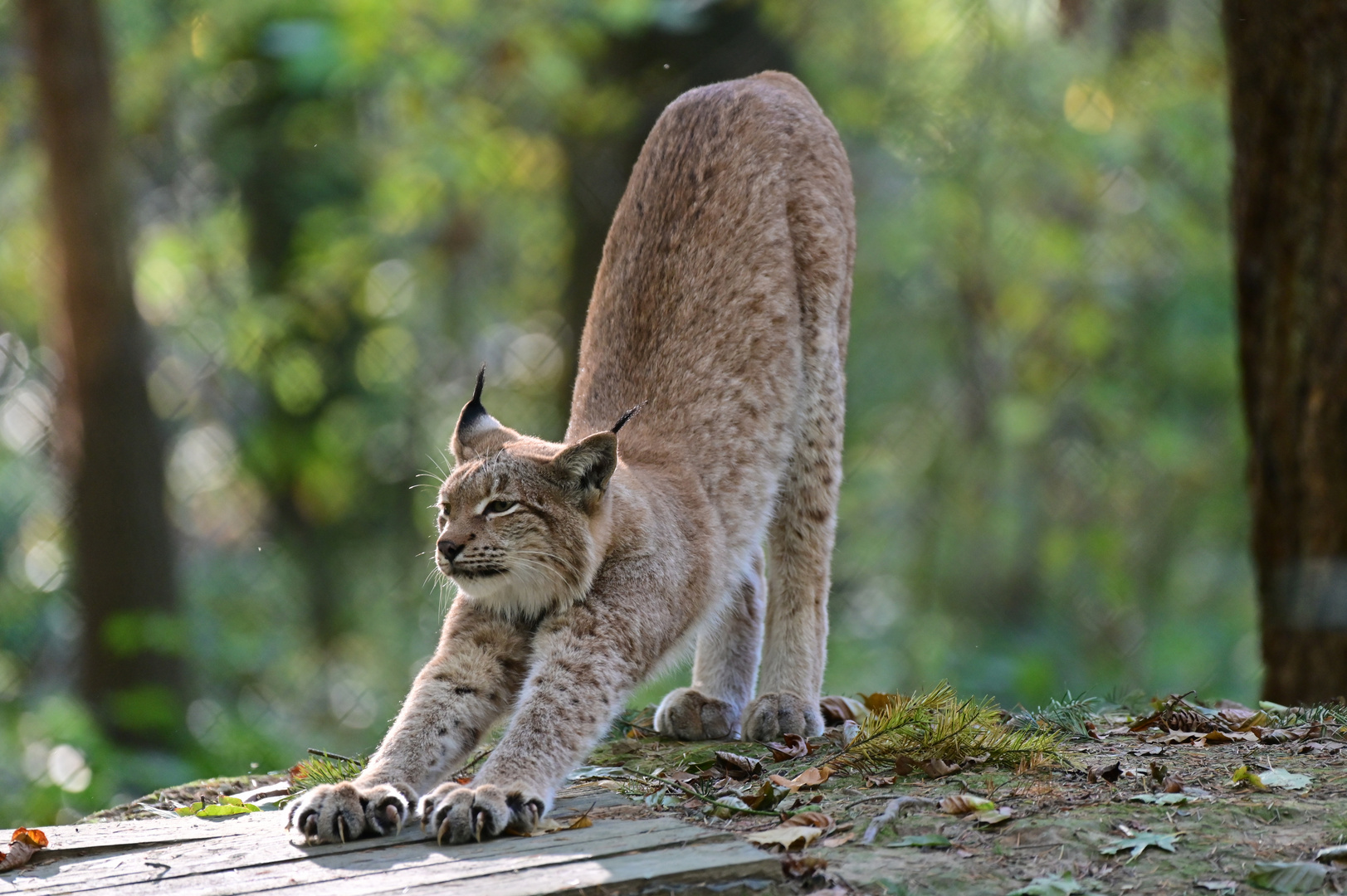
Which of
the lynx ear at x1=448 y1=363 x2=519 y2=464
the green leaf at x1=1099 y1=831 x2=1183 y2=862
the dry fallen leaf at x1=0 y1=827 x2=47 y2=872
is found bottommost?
the green leaf at x1=1099 y1=831 x2=1183 y2=862

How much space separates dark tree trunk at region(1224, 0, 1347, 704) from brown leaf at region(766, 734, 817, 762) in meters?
2.92

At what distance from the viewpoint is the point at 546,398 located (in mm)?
9320

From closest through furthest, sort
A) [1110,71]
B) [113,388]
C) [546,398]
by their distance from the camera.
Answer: [113,388]
[546,398]
[1110,71]

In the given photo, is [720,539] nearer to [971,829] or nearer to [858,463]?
[971,829]

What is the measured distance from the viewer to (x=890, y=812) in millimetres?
3102

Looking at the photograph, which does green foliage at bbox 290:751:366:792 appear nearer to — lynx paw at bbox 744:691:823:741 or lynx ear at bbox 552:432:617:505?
lynx ear at bbox 552:432:617:505

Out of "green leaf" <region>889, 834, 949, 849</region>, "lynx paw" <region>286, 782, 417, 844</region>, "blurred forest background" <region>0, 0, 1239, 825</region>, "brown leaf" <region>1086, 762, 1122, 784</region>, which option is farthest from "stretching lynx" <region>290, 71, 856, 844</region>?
"blurred forest background" <region>0, 0, 1239, 825</region>

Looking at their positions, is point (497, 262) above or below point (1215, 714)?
above

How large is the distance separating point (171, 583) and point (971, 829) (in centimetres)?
659

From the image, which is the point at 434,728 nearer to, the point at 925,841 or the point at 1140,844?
the point at 925,841

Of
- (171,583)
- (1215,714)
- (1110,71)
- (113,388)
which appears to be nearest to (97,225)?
(113,388)

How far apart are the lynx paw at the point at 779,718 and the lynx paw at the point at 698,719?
0.09 metres

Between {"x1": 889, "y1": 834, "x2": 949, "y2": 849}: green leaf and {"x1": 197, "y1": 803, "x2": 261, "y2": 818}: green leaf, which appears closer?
{"x1": 889, "y1": 834, "x2": 949, "y2": 849}: green leaf

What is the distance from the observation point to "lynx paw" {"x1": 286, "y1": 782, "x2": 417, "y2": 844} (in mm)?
3082
